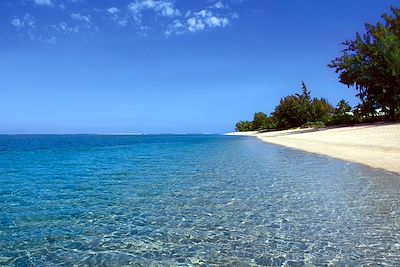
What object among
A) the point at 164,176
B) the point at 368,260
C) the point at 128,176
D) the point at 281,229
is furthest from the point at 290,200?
the point at 128,176

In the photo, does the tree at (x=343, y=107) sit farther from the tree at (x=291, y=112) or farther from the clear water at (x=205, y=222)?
the clear water at (x=205, y=222)

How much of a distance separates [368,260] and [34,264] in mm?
5983

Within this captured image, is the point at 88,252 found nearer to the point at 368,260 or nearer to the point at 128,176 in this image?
the point at 368,260

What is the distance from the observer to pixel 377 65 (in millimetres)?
47438

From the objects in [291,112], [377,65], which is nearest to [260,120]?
[291,112]

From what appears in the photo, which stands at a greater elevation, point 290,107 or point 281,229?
point 290,107

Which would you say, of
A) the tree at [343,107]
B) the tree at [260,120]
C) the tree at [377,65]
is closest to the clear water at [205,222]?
the tree at [377,65]

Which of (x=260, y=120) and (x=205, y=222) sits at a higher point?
(x=260, y=120)

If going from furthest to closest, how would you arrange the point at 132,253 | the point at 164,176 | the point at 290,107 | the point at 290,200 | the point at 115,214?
the point at 290,107 → the point at 164,176 → the point at 290,200 → the point at 115,214 → the point at 132,253

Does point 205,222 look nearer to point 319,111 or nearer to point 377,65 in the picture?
point 377,65

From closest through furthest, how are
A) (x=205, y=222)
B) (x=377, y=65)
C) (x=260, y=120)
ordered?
(x=205, y=222), (x=377, y=65), (x=260, y=120)

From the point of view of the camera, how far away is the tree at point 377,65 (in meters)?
45.0

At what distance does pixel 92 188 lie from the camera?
45.7 ft

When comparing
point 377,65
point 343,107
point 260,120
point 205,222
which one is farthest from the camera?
point 260,120
